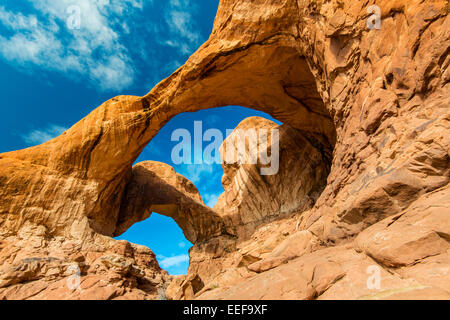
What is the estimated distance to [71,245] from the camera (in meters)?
9.73

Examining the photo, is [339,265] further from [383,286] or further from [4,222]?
[4,222]

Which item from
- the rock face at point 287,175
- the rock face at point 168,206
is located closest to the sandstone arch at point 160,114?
the rock face at point 287,175

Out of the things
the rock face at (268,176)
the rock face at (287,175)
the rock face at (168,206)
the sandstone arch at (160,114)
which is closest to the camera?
the rock face at (287,175)

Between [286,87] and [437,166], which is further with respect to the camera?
[286,87]

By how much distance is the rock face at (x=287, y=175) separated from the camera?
2.88 meters

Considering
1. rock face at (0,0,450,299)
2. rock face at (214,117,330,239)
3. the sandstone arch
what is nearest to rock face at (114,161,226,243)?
rock face at (0,0,450,299)

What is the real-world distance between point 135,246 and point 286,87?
1303cm

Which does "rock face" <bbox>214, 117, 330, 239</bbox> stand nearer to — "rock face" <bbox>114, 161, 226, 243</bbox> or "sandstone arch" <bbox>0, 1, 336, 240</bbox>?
"rock face" <bbox>114, 161, 226, 243</bbox>

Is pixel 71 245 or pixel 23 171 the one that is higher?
Result: pixel 23 171

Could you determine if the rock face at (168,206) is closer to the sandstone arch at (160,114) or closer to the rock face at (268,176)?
the rock face at (268,176)

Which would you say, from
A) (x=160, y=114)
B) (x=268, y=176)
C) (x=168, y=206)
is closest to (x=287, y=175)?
→ (x=268, y=176)
